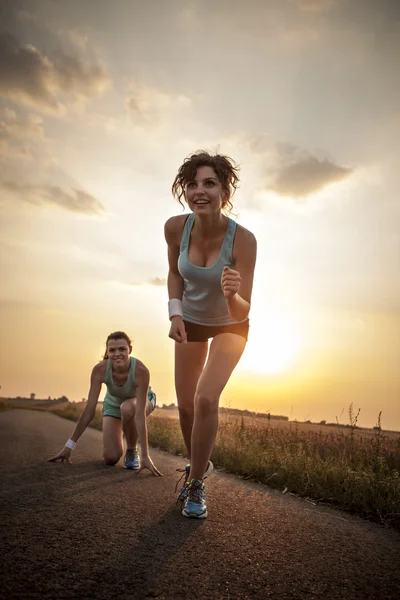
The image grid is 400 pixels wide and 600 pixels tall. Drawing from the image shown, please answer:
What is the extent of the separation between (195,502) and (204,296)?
1.58 meters

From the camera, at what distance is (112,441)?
6395mm

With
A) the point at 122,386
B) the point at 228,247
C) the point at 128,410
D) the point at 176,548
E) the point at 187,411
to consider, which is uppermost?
the point at 228,247

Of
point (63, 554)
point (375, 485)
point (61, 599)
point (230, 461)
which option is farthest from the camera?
point (230, 461)

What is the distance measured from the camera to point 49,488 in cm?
385

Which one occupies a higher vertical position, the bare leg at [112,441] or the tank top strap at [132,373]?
the tank top strap at [132,373]

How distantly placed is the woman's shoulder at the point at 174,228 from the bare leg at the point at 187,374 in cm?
95

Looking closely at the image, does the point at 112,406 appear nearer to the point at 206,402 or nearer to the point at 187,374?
the point at 187,374

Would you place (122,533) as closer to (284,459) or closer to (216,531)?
(216,531)

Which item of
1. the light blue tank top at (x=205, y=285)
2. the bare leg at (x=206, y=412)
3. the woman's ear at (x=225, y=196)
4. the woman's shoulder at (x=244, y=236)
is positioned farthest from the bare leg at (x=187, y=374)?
the woman's ear at (x=225, y=196)

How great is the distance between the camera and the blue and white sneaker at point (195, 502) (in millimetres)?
3143

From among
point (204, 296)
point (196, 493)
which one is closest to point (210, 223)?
point (204, 296)

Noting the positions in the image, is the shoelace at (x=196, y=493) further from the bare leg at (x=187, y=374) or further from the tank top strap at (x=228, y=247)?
the tank top strap at (x=228, y=247)

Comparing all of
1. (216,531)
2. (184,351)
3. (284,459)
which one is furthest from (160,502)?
(284,459)

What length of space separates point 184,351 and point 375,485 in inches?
82.3
